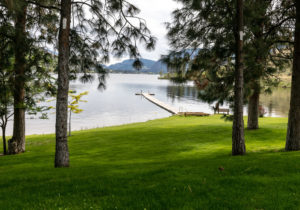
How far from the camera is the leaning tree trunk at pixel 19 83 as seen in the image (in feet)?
33.3

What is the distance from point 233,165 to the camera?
6961 mm

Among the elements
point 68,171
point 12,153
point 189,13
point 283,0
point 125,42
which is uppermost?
point 283,0

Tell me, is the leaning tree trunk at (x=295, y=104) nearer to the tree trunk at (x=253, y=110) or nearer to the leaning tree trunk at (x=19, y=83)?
the tree trunk at (x=253, y=110)

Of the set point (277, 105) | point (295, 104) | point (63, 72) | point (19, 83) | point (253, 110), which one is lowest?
point (253, 110)

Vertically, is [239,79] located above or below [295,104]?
above

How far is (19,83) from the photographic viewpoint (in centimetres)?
1129

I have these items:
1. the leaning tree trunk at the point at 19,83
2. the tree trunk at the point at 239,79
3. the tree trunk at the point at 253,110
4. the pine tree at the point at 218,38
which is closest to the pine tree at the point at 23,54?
the leaning tree trunk at the point at 19,83

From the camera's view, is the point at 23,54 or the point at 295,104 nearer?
the point at 295,104

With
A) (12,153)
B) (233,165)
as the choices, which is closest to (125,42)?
(233,165)

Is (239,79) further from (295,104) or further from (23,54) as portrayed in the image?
(23,54)

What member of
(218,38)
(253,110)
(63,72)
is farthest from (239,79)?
(253,110)

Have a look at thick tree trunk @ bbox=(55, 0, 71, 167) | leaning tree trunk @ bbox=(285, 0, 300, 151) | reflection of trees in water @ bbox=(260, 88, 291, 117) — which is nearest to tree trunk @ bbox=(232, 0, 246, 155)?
leaning tree trunk @ bbox=(285, 0, 300, 151)

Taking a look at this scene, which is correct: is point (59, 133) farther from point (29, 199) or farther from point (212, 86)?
point (212, 86)

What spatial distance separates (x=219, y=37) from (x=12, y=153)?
12828mm
